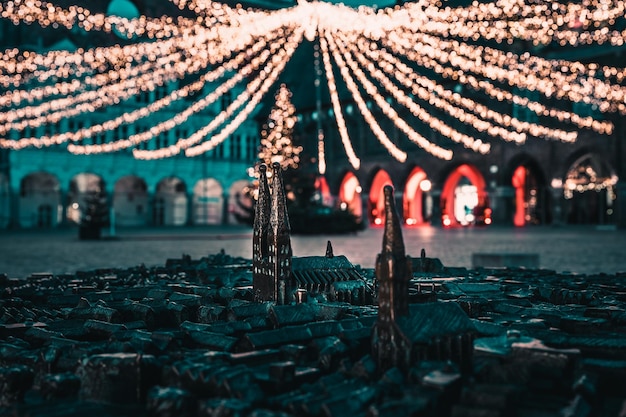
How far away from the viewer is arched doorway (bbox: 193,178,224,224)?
2157 inches

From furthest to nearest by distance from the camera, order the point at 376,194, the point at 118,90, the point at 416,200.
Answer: the point at 376,194 < the point at 416,200 < the point at 118,90

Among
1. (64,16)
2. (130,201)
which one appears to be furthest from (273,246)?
(130,201)

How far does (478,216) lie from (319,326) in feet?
126

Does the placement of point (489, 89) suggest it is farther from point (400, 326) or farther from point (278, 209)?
point (400, 326)

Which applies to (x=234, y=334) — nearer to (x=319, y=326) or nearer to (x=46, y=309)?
(x=319, y=326)

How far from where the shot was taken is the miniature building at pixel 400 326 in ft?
14.0

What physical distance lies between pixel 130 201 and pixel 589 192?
103 ft

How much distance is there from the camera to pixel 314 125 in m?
52.7

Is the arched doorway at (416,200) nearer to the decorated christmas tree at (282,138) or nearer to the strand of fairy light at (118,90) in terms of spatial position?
the decorated christmas tree at (282,138)

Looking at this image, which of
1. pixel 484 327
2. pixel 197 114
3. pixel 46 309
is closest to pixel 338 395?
pixel 484 327

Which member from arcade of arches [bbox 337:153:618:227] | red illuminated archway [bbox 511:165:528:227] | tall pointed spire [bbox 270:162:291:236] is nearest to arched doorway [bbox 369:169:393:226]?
arcade of arches [bbox 337:153:618:227]

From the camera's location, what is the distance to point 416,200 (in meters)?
50.6

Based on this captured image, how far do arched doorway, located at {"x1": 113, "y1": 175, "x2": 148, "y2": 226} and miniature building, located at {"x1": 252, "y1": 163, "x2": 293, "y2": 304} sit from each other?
4638 cm

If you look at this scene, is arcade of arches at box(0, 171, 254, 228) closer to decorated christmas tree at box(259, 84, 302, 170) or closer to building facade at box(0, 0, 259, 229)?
building facade at box(0, 0, 259, 229)
